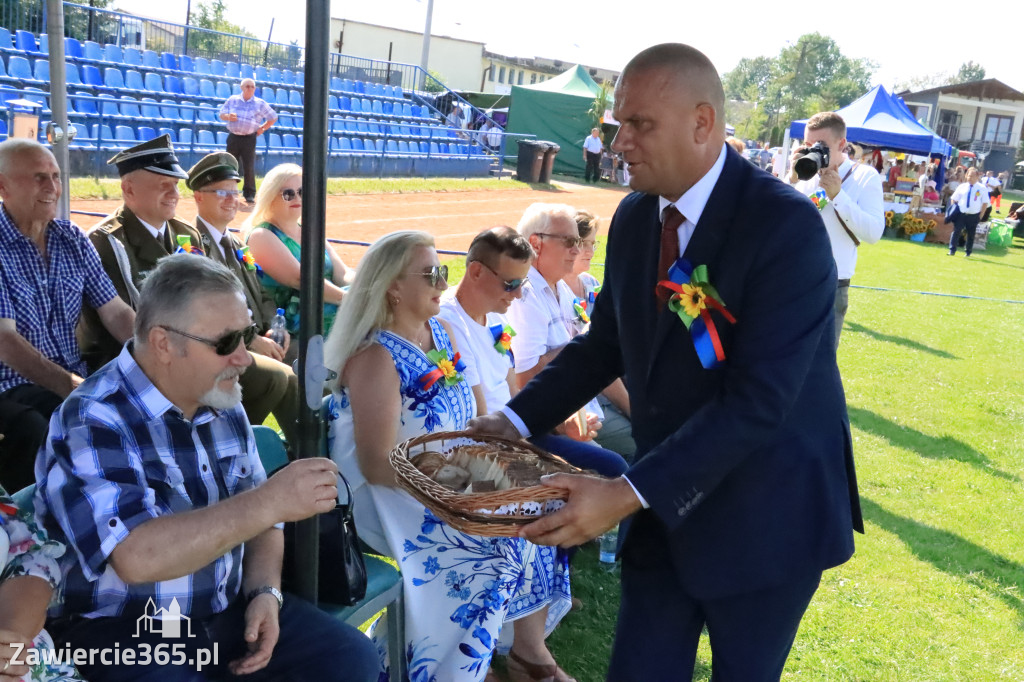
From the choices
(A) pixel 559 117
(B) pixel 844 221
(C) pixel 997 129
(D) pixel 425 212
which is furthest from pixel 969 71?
(B) pixel 844 221

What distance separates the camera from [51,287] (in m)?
3.80

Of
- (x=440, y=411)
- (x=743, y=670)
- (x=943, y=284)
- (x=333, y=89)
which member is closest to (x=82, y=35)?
(x=333, y=89)

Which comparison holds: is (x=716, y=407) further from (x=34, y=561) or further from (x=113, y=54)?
(x=113, y=54)

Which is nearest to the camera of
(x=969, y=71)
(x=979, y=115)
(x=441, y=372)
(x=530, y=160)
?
(x=441, y=372)

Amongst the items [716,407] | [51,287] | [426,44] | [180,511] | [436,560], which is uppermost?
[426,44]

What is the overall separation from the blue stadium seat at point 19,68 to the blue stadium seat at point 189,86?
3.93m

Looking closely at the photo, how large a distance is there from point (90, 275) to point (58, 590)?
2216 mm

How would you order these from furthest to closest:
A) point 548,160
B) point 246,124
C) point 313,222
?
point 548,160, point 246,124, point 313,222

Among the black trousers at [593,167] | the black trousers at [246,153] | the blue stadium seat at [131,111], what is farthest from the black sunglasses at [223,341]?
the black trousers at [593,167]

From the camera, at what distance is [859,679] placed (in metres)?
3.69

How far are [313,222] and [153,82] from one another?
1825cm

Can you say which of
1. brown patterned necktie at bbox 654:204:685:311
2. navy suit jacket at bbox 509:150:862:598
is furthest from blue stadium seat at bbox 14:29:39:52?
navy suit jacket at bbox 509:150:862:598

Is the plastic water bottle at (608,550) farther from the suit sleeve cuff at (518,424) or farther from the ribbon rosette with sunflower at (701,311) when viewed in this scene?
the ribbon rosette with sunflower at (701,311)

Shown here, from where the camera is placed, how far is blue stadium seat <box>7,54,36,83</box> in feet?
48.3
